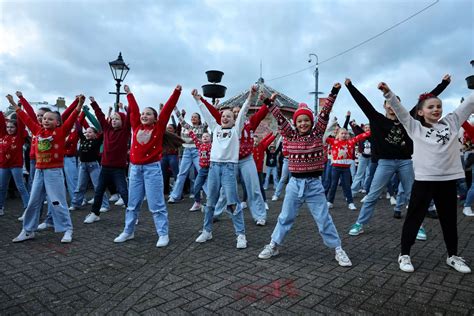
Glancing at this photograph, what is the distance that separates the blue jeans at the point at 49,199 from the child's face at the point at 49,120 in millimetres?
692

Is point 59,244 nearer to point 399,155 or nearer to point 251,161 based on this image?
point 251,161

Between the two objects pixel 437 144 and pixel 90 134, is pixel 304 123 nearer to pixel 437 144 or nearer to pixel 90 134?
Result: pixel 437 144

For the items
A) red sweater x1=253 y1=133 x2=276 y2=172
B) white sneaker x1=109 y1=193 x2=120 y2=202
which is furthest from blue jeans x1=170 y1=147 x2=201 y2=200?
white sneaker x1=109 y1=193 x2=120 y2=202

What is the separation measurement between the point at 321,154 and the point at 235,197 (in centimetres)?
144

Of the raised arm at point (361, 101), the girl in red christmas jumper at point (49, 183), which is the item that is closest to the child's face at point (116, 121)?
the girl in red christmas jumper at point (49, 183)

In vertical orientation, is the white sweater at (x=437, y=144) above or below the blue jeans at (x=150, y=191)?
above

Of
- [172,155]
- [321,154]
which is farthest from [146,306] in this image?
[172,155]

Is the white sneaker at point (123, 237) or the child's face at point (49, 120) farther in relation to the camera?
the child's face at point (49, 120)

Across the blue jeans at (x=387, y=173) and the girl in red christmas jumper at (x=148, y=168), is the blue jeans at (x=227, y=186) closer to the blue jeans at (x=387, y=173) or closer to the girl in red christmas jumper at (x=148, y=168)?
the girl in red christmas jumper at (x=148, y=168)

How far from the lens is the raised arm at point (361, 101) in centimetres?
431

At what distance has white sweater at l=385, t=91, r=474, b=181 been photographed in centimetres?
379

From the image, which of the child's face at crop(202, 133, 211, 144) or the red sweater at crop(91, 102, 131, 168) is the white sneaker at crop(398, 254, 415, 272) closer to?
the red sweater at crop(91, 102, 131, 168)

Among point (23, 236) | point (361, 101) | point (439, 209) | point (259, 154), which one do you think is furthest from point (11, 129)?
point (439, 209)

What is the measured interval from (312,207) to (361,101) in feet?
→ 5.33
